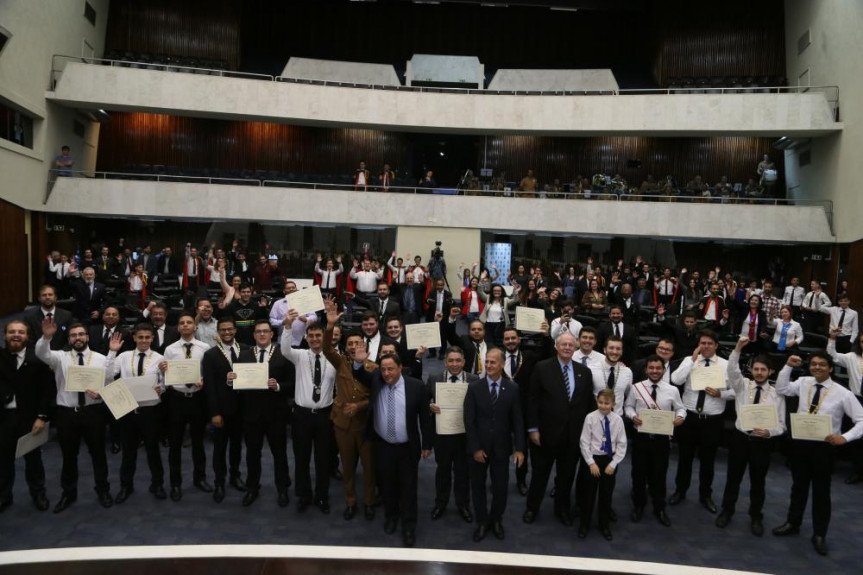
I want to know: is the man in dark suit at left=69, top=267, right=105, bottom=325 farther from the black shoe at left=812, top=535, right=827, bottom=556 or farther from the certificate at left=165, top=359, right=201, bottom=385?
the black shoe at left=812, top=535, right=827, bottom=556

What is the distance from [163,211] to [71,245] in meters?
3.23

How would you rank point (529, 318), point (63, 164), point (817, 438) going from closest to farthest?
point (817, 438) → point (529, 318) → point (63, 164)

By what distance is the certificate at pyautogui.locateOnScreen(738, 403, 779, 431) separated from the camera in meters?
5.77

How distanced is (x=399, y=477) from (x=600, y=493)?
6.19ft

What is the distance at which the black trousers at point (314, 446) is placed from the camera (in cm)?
611

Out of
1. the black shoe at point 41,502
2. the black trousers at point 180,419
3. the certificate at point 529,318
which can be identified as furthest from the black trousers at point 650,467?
the black shoe at point 41,502

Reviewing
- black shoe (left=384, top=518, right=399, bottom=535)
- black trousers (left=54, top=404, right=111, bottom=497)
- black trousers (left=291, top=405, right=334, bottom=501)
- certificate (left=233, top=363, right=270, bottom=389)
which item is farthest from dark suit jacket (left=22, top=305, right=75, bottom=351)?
black shoe (left=384, top=518, right=399, bottom=535)

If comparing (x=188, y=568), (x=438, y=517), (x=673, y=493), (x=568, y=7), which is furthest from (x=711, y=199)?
(x=188, y=568)

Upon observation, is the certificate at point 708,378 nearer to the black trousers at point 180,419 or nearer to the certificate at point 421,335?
the certificate at point 421,335

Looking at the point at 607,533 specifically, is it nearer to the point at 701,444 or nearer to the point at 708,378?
the point at 701,444

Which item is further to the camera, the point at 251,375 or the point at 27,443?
the point at 251,375

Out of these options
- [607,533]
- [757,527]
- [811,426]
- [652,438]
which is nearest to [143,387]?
[607,533]

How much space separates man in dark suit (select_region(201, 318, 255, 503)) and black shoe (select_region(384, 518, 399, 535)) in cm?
175

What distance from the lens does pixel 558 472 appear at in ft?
20.1
